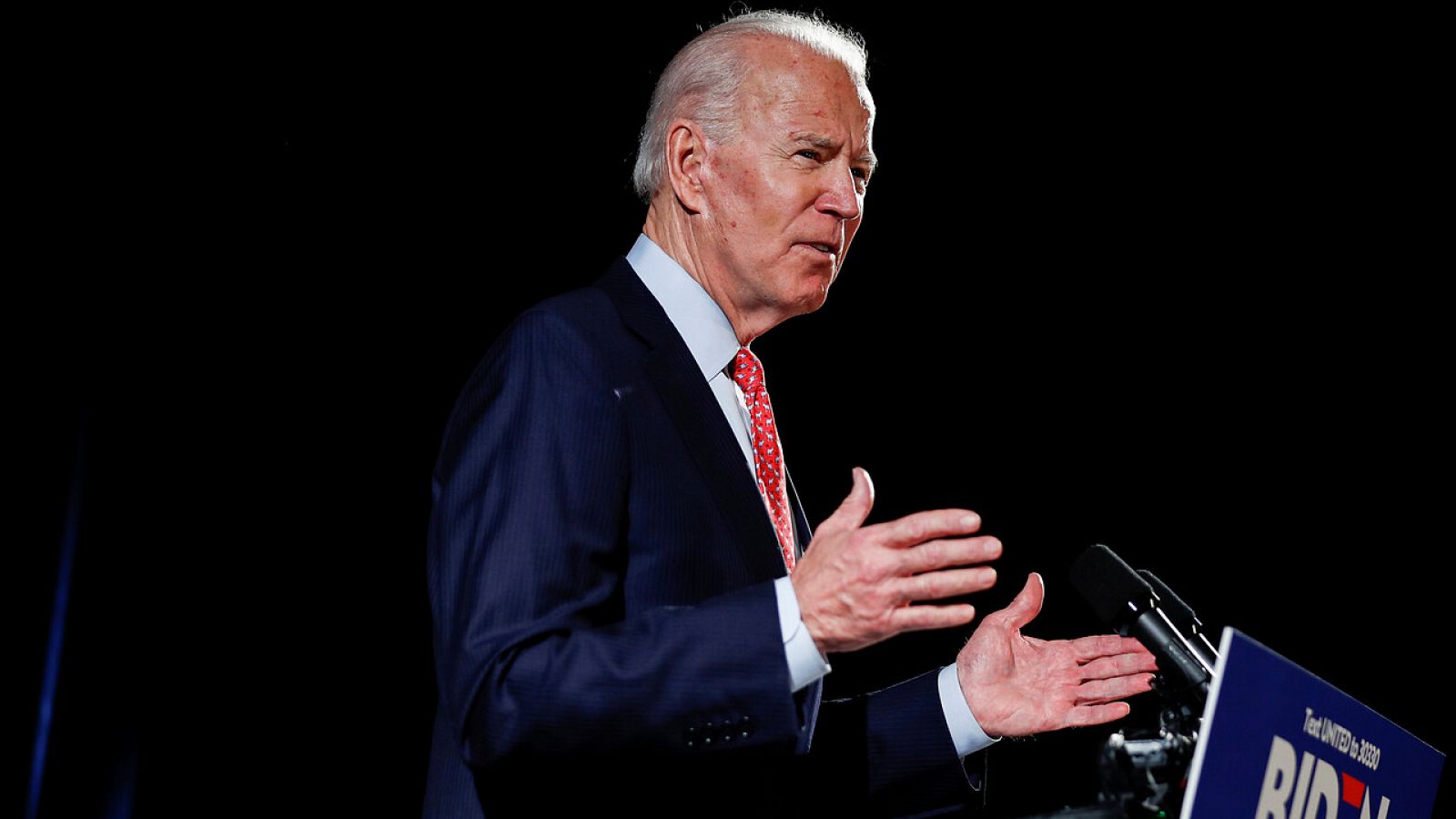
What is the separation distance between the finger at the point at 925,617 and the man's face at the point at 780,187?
0.64 meters

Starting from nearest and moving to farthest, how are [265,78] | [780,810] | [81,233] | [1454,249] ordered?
1. [780,810]
2. [81,233]
3. [265,78]
4. [1454,249]

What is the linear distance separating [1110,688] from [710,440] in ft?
2.20

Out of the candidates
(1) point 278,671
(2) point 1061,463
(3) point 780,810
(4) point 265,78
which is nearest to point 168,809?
(1) point 278,671

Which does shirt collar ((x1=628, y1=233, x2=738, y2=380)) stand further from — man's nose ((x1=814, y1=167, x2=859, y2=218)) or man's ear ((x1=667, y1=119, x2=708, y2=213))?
man's nose ((x1=814, y1=167, x2=859, y2=218))

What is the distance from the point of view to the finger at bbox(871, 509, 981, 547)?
1.02 metres

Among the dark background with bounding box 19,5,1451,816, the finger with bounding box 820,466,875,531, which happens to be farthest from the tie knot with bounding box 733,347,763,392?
the dark background with bounding box 19,5,1451,816

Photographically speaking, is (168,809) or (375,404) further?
(375,404)

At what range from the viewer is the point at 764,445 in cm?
150

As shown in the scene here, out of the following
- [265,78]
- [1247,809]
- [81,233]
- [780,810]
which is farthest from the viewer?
[265,78]

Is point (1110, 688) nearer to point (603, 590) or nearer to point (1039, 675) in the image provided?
point (1039, 675)

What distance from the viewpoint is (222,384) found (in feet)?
8.49

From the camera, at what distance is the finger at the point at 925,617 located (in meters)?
1.03

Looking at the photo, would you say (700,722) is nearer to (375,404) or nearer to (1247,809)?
(1247,809)

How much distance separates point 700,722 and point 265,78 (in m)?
2.14
